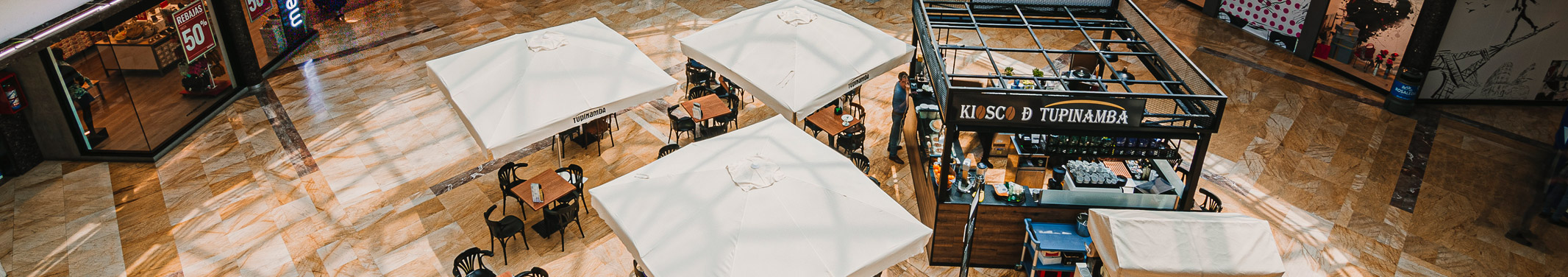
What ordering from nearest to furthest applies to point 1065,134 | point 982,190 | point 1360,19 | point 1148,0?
point 1065,134
point 982,190
point 1360,19
point 1148,0

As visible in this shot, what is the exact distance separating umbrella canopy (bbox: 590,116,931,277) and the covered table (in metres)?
1.68

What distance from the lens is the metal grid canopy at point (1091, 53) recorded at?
306 inches

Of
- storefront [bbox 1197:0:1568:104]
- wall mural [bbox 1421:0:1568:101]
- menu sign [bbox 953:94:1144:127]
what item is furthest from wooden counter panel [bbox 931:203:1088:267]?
wall mural [bbox 1421:0:1568:101]

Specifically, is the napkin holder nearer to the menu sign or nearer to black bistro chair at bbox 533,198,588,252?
black bistro chair at bbox 533,198,588,252

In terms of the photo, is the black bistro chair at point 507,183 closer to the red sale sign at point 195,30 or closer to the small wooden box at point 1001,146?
the small wooden box at point 1001,146

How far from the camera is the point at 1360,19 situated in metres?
14.2

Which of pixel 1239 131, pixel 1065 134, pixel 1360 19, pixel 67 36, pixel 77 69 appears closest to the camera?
pixel 1065 134

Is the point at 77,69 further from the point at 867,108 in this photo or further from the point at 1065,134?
the point at 1065,134

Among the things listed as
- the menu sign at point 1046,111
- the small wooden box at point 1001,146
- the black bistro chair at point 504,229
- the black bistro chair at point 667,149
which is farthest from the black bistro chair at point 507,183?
the small wooden box at point 1001,146

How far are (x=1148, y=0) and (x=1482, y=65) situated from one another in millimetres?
6490

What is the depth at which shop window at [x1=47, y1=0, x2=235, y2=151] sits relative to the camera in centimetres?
1105

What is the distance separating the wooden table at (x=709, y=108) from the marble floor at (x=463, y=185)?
79cm

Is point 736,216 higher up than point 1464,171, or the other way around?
point 736,216

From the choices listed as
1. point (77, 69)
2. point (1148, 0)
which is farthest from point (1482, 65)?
point (77, 69)
